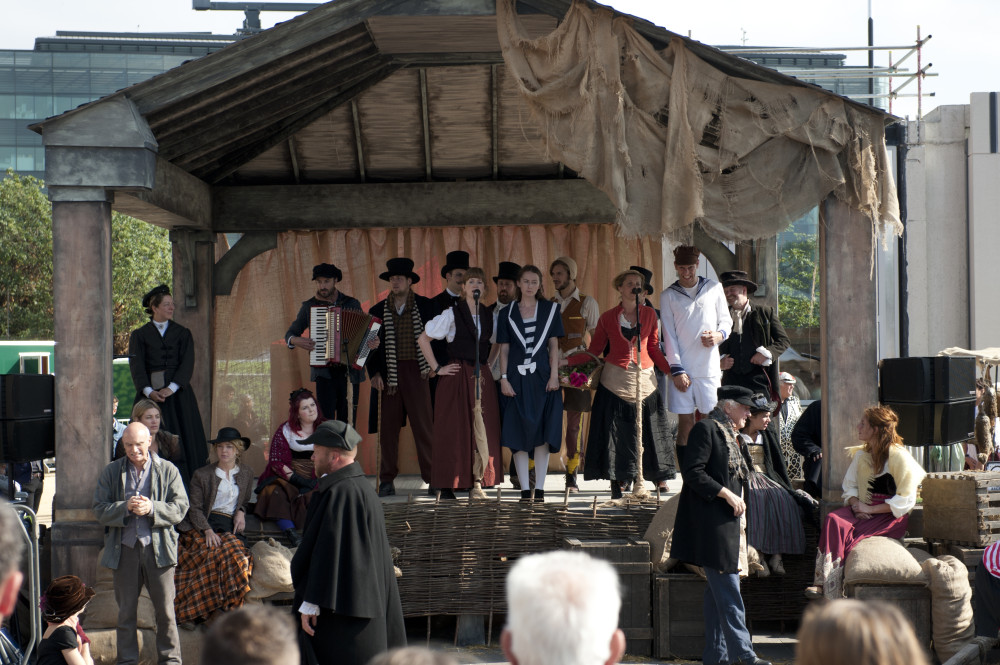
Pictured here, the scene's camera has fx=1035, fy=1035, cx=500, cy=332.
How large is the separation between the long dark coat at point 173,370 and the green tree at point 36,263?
20978 mm

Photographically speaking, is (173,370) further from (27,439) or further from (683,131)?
(683,131)

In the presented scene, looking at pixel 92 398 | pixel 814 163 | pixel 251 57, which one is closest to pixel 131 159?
pixel 251 57

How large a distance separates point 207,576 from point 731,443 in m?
3.25

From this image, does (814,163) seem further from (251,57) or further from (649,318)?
(251,57)

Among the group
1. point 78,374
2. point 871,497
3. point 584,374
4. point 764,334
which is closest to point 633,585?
point 871,497

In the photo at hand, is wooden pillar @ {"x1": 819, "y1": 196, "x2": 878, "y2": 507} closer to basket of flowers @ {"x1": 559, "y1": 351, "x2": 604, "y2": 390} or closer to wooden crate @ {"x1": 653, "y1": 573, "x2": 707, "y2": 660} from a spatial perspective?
wooden crate @ {"x1": 653, "y1": 573, "x2": 707, "y2": 660}

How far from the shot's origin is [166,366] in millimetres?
7906

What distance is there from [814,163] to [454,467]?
3.24m

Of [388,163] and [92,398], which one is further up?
[388,163]

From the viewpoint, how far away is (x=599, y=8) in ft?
20.5

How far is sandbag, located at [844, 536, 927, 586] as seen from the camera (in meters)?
5.98

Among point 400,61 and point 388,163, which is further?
point 388,163

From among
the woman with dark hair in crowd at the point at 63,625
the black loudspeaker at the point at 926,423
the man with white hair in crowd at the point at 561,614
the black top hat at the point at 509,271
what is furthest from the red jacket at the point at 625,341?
the man with white hair in crowd at the point at 561,614

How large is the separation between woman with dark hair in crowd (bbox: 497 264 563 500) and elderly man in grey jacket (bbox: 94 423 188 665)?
2478 millimetres
